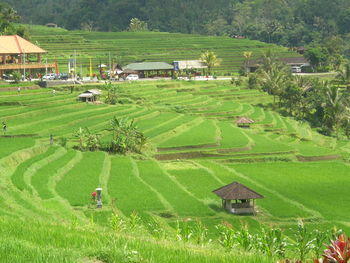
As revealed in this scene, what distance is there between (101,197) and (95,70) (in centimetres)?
6137

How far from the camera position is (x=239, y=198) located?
27.7 m

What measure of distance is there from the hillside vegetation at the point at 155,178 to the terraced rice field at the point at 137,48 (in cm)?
3190

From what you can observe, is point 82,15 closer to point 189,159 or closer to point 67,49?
point 67,49

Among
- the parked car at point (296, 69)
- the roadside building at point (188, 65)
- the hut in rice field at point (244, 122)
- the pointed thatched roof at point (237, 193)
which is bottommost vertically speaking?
the hut in rice field at point (244, 122)

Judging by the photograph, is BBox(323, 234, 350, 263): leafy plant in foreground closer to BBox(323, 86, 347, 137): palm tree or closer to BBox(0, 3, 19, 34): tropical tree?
BBox(323, 86, 347, 137): palm tree

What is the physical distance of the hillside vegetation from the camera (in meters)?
11.0

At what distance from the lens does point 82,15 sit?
165 metres

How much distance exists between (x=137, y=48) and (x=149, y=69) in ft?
76.7

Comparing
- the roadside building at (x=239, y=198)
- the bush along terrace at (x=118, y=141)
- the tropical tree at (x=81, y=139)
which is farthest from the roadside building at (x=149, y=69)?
the roadside building at (x=239, y=198)

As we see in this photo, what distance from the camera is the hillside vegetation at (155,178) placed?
1103cm

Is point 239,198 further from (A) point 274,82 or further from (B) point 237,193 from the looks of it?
(A) point 274,82

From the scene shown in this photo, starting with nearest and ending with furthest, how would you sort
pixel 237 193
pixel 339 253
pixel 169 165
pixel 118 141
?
pixel 339 253, pixel 237 193, pixel 169 165, pixel 118 141

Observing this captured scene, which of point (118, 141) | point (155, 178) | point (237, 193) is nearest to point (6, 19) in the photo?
point (118, 141)

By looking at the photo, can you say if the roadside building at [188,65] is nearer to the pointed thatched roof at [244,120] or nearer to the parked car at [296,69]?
the parked car at [296,69]
